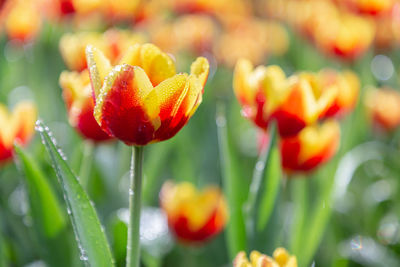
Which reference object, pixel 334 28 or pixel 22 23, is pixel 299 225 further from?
pixel 22 23

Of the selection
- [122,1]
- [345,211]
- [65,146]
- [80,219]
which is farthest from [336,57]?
[80,219]

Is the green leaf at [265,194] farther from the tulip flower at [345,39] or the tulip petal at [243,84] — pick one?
the tulip flower at [345,39]

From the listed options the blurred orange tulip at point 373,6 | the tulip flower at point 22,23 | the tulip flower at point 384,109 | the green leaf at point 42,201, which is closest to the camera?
the green leaf at point 42,201

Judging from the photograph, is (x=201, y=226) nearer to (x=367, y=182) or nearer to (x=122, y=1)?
(x=367, y=182)

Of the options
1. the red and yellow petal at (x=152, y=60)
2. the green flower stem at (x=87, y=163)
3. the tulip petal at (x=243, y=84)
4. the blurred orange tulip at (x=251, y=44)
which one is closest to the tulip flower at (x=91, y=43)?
the green flower stem at (x=87, y=163)

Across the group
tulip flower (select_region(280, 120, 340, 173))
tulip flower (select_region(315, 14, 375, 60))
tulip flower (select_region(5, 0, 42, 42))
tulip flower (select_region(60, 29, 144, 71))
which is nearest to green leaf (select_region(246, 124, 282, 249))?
tulip flower (select_region(280, 120, 340, 173))
